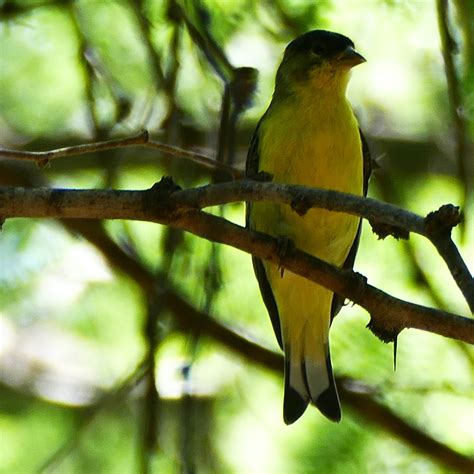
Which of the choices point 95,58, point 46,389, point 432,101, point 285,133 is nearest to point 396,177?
point 432,101

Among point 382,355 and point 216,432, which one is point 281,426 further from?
point 382,355

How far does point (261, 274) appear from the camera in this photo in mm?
4570

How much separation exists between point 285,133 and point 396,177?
1575mm

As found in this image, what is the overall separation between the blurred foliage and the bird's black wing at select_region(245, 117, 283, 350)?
171 millimetres

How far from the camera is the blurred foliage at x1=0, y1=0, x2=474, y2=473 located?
443 centimetres

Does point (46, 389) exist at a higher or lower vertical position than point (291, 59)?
lower

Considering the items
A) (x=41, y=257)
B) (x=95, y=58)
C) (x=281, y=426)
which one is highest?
(x=95, y=58)

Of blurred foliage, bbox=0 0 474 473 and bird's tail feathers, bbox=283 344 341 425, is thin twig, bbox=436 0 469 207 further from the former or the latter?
bird's tail feathers, bbox=283 344 341 425

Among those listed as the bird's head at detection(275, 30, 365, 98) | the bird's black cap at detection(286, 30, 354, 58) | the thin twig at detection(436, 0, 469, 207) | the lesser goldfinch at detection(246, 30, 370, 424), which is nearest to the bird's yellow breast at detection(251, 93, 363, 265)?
the lesser goldfinch at detection(246, 30, 370, 424)

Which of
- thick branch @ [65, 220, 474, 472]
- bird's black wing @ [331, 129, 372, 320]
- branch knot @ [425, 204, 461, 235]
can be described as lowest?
thick branch @ [65, 220, 474, 472]

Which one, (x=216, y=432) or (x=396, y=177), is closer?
(x=216, y=432)

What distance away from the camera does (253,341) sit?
15.4 ft

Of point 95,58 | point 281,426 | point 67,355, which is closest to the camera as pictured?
point 95,58

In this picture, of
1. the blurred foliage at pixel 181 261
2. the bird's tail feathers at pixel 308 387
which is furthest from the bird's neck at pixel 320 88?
the bird's tail feathers at pixel 308 387
